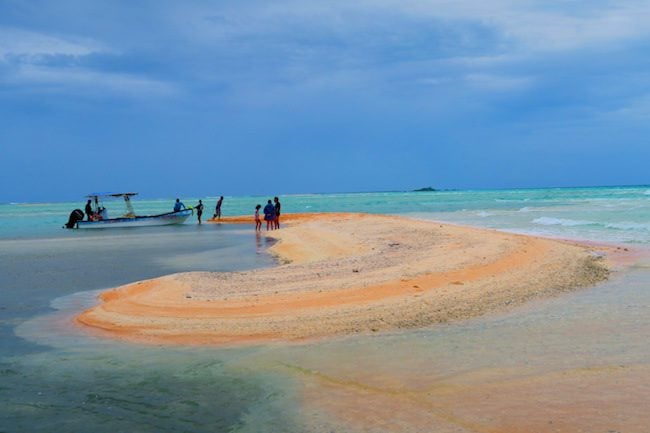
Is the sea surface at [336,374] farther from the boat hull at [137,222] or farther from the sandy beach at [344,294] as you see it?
the boat hull at [137,222]

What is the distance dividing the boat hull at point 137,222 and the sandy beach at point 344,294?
29003 mm

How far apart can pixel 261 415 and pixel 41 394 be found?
249 cm

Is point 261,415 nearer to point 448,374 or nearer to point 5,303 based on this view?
point 448,374

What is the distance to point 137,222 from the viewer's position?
137 feet


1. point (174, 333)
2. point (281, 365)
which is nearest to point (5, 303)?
point (174, 333)

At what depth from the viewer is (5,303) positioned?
40.0 feet

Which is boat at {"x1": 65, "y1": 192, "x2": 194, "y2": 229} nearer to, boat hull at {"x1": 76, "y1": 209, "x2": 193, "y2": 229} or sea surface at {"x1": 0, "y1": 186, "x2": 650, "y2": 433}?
boat hull at {"x1": 76, "y1": 209, "x2": 193, "y2": 229}

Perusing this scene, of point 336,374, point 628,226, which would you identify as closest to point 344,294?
point 336,374

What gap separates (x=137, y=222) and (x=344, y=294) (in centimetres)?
3378

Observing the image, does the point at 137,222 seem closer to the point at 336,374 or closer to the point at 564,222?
the point at 564,222

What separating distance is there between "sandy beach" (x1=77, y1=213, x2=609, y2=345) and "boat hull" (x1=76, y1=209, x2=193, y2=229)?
29.0 meters

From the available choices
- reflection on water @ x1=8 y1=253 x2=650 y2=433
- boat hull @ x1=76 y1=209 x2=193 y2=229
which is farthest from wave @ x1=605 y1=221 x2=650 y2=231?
boat hull @ x1=76 y1=209 x2=193 y2=229

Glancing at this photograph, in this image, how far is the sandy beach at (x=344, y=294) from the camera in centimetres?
887

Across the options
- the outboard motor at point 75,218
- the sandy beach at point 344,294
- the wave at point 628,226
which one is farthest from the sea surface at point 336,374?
the outboard motor at point 75,218
